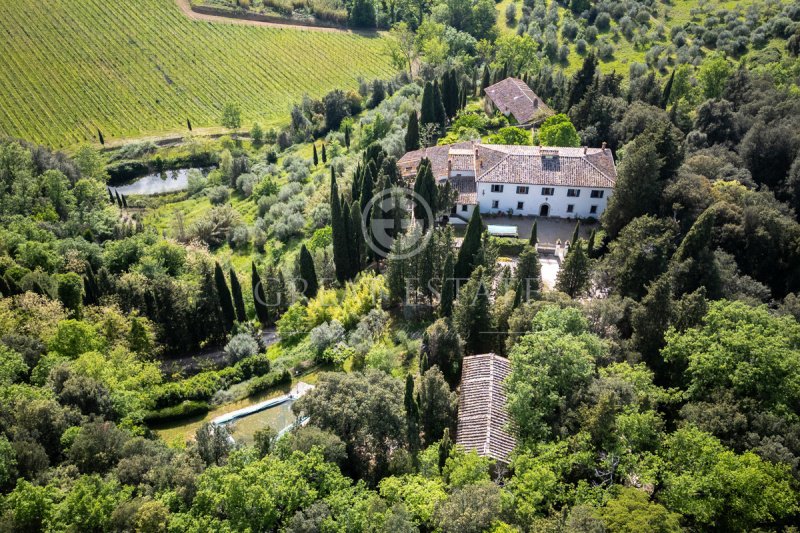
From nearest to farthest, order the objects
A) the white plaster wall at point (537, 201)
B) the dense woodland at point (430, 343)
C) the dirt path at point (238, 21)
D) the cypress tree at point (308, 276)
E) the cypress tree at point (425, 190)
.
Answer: the dense woodland at point (430, 343), the cypress tree at point (308, 276), the cypress tree at point (425, 190), the white plaster wall at point (537, 201), the dirt path at point (238, 21)

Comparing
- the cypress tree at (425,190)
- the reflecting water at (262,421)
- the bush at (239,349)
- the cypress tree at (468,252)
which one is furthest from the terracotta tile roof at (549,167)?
the reflecting water at (262,421)

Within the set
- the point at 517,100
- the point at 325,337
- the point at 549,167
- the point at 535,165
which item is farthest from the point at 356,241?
the point at 517,100

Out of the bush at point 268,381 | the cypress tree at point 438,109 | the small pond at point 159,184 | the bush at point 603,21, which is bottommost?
the small pond at point 159,184

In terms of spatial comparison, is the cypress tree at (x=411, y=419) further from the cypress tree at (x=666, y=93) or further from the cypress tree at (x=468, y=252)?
Answer: the cypress tree at (x=666, y=93)

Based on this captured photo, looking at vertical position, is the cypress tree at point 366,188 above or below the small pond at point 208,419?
above

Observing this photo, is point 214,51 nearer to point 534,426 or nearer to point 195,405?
point 195,405

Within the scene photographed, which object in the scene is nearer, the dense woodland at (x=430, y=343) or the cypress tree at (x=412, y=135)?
the dense woodland at (x=430, y=343)

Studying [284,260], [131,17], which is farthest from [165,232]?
[131,17]

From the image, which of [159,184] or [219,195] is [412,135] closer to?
[219,195]
